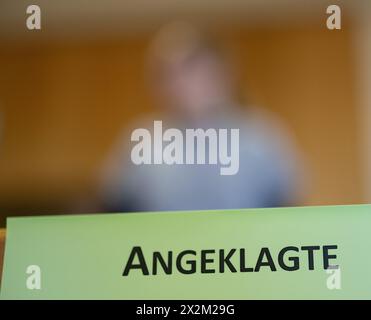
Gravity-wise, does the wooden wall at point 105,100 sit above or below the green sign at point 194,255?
above

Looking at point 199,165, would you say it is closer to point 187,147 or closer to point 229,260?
point 187,147

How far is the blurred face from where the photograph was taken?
1.20m

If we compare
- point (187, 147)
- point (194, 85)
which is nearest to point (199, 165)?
point (187, 147)

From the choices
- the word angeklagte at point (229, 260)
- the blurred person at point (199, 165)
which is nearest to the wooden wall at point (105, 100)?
the blurred person at point (199, 165)

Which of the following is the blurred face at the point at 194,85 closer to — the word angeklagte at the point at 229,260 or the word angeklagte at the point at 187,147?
the word angeklagte at the point at 187,147

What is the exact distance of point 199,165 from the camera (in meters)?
1.19

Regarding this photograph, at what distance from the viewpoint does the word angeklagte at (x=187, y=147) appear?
1.19 m

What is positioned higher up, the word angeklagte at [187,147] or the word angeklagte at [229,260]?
the word angeklagte at [187,147]

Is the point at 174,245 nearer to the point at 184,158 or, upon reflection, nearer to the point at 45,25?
the point at 184,158

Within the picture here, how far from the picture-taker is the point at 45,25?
122cm

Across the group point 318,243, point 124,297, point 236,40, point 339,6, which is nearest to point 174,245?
point 124,297

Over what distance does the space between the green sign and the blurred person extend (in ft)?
0.10

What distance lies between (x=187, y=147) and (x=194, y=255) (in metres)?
0.21

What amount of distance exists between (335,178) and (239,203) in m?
0.19
